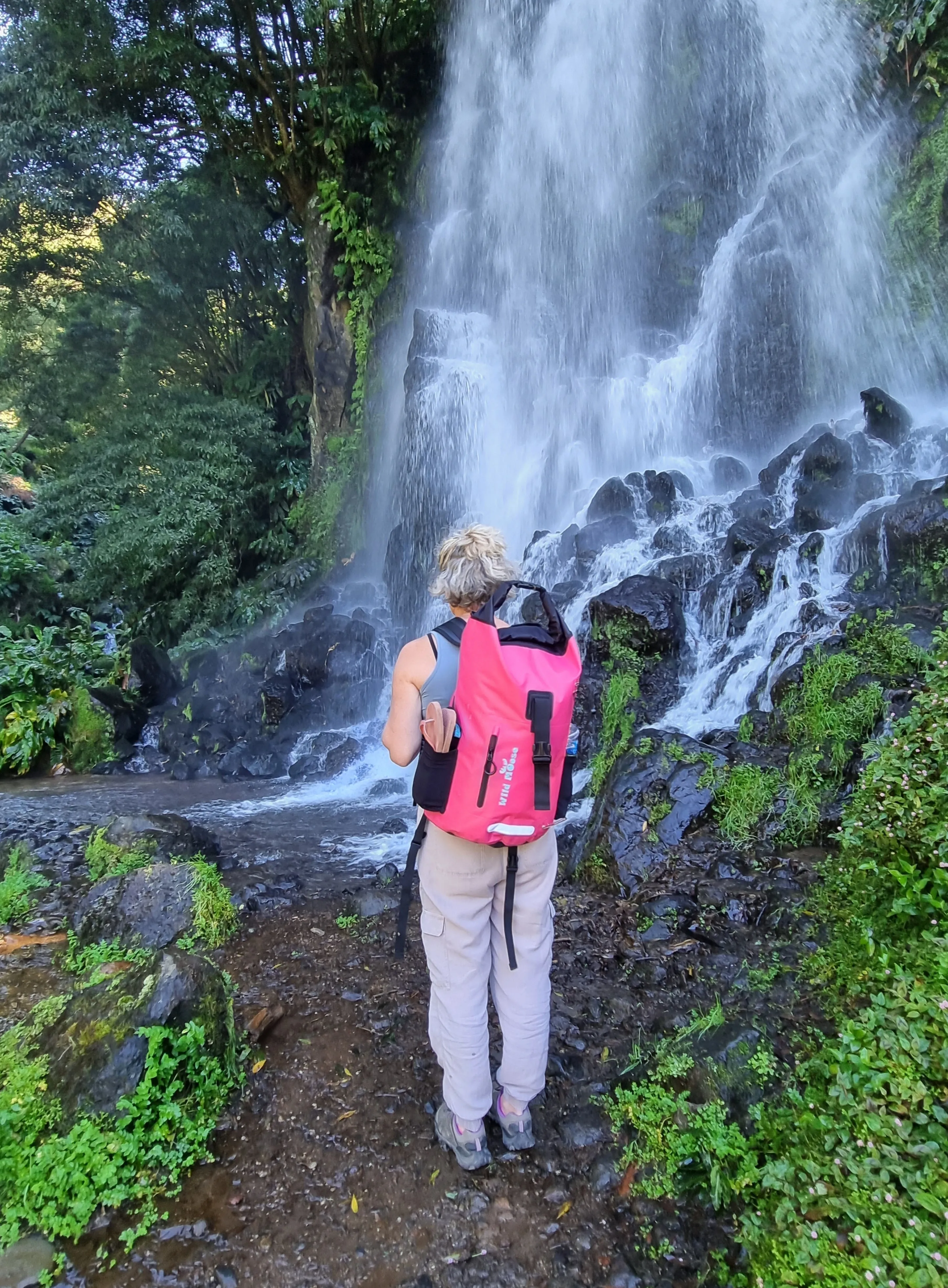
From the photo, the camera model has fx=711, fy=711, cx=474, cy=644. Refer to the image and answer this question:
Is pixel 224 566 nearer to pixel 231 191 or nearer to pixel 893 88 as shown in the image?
pixel 231 191

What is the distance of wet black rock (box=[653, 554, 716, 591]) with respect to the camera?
8344mm

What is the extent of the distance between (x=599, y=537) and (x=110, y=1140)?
872 centimetres

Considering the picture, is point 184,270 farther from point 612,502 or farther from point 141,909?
point 141,909

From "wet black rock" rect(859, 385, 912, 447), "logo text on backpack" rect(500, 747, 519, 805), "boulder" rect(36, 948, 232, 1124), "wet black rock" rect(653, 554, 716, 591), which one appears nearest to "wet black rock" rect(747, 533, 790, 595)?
"wet black rock" rect(653, 554, 716, 591)

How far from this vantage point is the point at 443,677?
2.33 metres

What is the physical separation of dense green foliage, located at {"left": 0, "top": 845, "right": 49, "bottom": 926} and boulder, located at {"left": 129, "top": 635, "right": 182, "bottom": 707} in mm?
6353

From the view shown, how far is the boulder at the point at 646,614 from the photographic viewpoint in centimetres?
768

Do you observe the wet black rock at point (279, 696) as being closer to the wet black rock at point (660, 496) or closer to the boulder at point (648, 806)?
the wet black rock at point (660, 496)

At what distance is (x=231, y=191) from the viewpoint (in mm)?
16781

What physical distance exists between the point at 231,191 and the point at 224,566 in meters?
9.42

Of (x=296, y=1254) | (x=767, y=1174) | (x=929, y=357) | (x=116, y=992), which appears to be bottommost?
(x=296, y=1254)

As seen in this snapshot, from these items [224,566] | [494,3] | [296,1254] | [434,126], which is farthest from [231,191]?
[296,1254]

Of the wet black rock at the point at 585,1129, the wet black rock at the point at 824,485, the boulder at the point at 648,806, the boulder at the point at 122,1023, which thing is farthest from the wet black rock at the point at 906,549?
the boulder at the point at 122,1023

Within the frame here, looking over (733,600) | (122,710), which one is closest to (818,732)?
(733,600)
